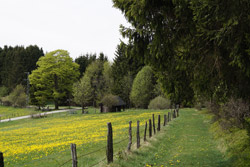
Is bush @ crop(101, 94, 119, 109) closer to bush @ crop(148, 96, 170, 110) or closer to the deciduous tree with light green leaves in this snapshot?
bush @ crop(148, 96, 170, 110)

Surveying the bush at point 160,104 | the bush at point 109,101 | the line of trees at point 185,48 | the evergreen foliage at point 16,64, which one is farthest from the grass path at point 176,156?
the evergreen foliage at point 16,64

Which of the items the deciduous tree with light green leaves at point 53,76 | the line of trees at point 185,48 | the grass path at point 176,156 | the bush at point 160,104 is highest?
the deciduous tree with light green leaves at point 53,76

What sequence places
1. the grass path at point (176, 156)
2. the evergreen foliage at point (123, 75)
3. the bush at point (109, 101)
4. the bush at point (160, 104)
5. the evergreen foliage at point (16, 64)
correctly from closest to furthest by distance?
the grass path at point (176, 156) < the bush at point (109, 101) < the bush at point (160, 104) < the evergreen foliage at point (123, 75) < the evergreen foliage at point (16, 64)

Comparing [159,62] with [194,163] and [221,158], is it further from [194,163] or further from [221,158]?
[221,158]

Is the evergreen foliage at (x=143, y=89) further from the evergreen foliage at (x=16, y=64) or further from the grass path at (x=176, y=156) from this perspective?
the grass path at (x=176, y=156)

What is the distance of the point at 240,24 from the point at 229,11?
756 millimetres

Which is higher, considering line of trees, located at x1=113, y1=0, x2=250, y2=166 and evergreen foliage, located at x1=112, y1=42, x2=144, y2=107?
evergreen foliage, located at x1=112, y1=42, x2=144, y2=107

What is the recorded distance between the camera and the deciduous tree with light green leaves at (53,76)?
6544 centimetres

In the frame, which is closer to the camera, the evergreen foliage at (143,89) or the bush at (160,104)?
the bush at (160,104)

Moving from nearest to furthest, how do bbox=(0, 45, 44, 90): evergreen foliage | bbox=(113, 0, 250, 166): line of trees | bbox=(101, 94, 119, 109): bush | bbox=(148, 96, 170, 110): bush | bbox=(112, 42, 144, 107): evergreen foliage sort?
bbox=(113, 0, 250, 166): line of trees < bbox=(101, 94, 119, 109): bush < bbox=(148, 96, 170, 110): bush < bbox=(112, 42, 144, 107): evergreen foliage < bbox=(0, 45, 44, 90): evergreen foliage

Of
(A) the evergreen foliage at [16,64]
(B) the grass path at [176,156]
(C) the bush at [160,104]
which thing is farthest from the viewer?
(A) the evergreen foliage at [16,64]

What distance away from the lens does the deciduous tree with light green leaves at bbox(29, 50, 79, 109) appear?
6544cm

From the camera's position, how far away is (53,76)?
68.6 m

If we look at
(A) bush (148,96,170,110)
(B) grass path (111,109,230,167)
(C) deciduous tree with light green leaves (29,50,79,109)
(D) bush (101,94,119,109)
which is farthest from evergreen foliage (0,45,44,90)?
(B) grass path (111,109,230,167)
